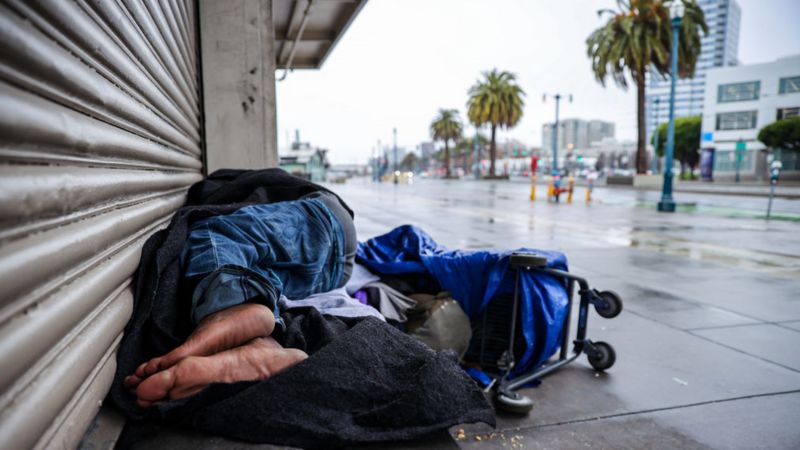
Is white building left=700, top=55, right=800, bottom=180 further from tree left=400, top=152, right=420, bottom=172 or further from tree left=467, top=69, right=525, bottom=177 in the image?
tree left=400, top=152, right=420, bottom=172

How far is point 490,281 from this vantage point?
2771mm

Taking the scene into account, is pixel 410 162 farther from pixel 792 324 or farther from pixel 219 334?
pixel 219 334

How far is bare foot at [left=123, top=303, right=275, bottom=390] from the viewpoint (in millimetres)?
1444

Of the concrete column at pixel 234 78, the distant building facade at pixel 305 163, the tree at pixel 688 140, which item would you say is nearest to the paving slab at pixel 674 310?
the concrete column at pixel 234 78

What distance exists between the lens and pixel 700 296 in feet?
15.1

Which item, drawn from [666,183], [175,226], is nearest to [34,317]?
[175,226]

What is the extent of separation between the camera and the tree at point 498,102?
4894 cm

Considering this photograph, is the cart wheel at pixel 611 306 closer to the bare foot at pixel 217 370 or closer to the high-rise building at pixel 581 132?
the bare foot at pixel 217 370

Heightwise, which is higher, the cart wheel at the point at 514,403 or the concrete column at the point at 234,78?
the concrete column at the point at 234,78

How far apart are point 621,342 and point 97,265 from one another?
3.26 metres

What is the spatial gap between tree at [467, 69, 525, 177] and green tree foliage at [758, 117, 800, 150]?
20.8 metres

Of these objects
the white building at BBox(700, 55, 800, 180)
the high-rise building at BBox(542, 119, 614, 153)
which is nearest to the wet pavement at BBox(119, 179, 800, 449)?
the white building at BBox(700, 55, 800, 180)

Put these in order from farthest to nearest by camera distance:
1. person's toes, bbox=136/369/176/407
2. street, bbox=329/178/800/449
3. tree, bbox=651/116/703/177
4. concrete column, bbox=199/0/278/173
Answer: tree, bbox=651/116/703/177 → concrete column, bbox=199/0/278/173 → street, bbox=329/178/800/449 → person's toes, bbox=136/369/176/407

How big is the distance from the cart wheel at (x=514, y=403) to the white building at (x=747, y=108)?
1936 inches
